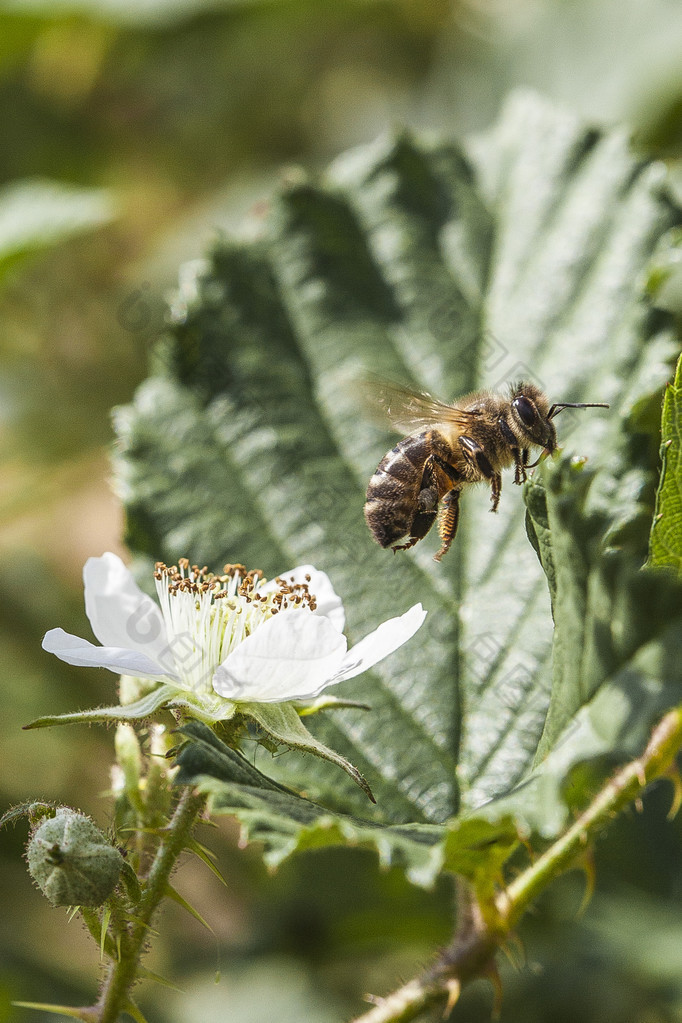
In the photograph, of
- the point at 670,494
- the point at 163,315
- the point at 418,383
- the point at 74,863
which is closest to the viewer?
the point at 74,863

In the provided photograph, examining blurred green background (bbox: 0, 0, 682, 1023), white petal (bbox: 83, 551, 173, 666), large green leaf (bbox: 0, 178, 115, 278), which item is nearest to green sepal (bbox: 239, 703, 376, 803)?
white petal (bbox: 83, 551, 173, 666)

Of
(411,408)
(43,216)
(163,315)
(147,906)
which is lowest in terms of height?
(147,906)

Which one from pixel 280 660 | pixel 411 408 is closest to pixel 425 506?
pixel 411 408

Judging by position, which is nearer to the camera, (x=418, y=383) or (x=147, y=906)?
(x=147, y=906)

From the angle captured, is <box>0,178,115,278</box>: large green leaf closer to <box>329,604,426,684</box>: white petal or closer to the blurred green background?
the blurred green background

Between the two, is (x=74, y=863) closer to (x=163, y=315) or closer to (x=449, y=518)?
(x=449, y=518)

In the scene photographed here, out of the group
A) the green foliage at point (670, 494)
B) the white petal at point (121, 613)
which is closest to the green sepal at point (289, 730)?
the white petal at point (121, 613)
